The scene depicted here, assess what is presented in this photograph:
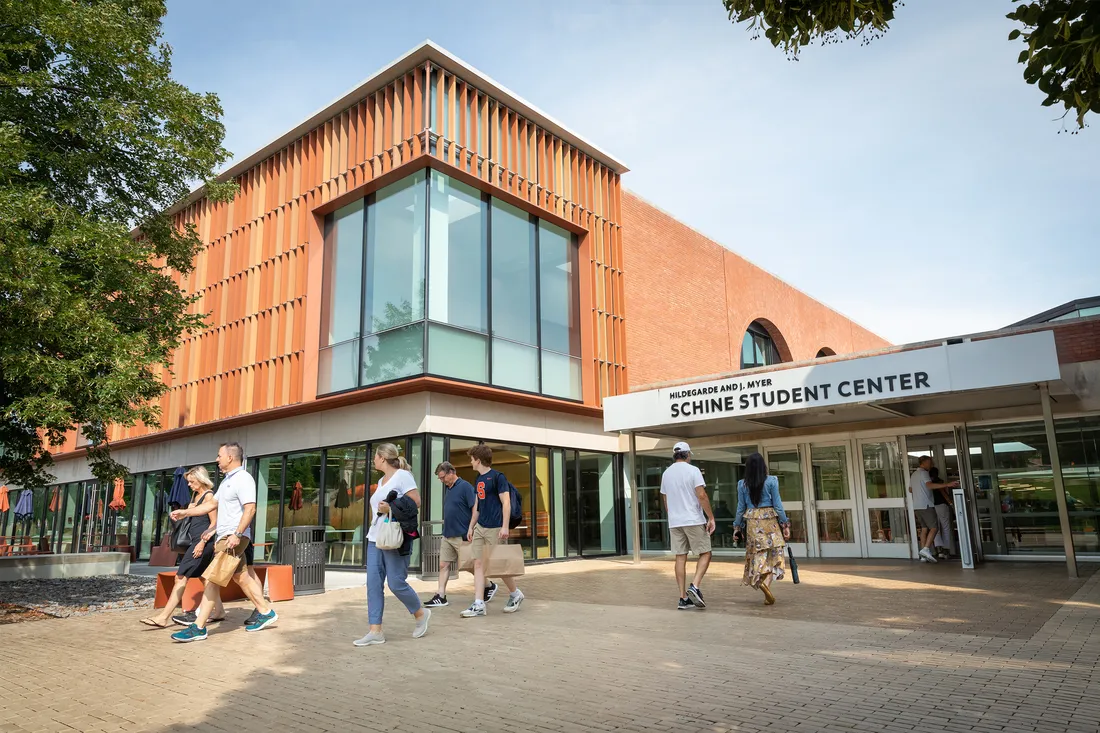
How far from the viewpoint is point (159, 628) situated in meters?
8.18

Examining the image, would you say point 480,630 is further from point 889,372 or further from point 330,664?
point 889,372

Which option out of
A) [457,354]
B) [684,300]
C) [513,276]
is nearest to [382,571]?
[457,354]

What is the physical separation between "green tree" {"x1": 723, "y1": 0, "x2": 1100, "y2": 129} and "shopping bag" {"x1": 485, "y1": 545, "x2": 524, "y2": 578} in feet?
19.6

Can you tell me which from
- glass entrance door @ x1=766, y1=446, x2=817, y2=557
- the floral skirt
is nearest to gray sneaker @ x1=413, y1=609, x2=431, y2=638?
the floral skirt

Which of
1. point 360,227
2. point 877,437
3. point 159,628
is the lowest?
point 159,628

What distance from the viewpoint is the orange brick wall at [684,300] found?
20.3m

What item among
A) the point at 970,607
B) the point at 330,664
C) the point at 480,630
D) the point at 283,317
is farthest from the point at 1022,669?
the point at 283,317

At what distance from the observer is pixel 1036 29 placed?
4.01 m

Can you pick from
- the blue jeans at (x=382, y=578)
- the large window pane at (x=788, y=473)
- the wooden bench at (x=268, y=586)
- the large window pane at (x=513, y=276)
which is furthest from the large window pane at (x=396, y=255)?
the large window pane at (x=788, y=473)

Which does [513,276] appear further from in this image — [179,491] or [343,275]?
[179,491]

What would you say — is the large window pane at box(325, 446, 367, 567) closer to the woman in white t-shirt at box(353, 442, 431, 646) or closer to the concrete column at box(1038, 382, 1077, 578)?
the woman in white t-shirt at box(353, 442, 431, 646)

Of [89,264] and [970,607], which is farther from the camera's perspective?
[89,264]

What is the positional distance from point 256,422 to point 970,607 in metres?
15.8

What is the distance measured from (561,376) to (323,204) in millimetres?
6847
